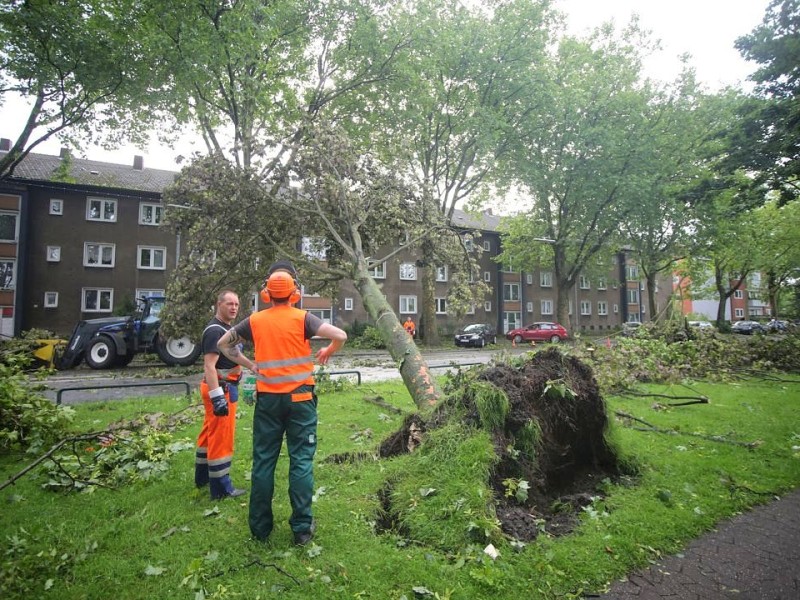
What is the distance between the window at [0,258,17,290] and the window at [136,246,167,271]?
6.15 meters

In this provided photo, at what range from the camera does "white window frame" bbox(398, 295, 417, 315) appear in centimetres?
3625

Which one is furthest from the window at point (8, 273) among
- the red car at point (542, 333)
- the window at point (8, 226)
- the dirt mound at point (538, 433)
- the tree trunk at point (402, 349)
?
the red car at point (542, 333)

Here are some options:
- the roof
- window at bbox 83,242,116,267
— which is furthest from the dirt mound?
window at bbox 83,242,116,267

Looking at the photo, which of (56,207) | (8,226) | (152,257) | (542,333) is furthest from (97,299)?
(542,333)

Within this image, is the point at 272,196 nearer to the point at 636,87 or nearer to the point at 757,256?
the point at 636,87

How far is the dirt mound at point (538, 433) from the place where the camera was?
401cm

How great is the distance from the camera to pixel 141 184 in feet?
100

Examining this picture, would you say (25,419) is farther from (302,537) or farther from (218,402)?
(302,537)

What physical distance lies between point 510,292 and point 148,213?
30527 millimetres

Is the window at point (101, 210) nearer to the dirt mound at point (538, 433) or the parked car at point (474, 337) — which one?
the parked car at point (474, 337)

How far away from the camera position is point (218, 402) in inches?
160

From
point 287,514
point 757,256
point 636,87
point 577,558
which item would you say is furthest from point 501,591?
point 757,256

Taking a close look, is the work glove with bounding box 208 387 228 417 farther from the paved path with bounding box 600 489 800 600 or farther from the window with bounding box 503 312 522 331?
the window with bounding box 503 312 522 331

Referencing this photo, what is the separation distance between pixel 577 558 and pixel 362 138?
67.1 ft
